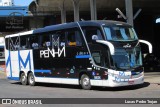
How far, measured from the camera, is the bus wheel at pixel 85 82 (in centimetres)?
2205

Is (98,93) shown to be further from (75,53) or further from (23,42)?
(23,42)

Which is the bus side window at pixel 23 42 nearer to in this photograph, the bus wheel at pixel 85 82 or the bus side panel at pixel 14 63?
the bus side panel at pixel 14 63

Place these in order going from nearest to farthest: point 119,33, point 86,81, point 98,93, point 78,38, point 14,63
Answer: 1. point 98,93
2. point 119,33
3. point 86,81
4. point 78,38
5. point 14,63

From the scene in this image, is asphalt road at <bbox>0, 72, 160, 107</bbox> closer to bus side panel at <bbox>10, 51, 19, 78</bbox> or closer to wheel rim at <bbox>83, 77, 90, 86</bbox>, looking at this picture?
wheel rim at <bbox>83, 77, 90, 86</bbox>

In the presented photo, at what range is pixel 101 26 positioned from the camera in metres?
21.1

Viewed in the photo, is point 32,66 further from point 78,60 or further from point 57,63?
point 78,60

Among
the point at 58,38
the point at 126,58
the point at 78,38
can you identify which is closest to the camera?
the point at 126,58

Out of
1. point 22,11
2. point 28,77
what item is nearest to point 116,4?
point 22,11

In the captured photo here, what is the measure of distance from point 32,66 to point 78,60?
5.69m

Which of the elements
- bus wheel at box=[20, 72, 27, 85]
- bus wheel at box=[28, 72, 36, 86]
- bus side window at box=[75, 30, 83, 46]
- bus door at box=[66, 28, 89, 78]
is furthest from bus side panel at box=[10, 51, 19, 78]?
bus side window at box=[75, 30, 83, 46]

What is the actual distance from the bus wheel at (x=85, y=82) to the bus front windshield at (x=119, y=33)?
2619mm

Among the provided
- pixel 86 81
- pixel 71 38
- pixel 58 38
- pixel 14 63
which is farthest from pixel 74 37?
pixel 14 63

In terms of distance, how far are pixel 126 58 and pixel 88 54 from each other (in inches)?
81.3

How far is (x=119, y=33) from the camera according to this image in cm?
2155
